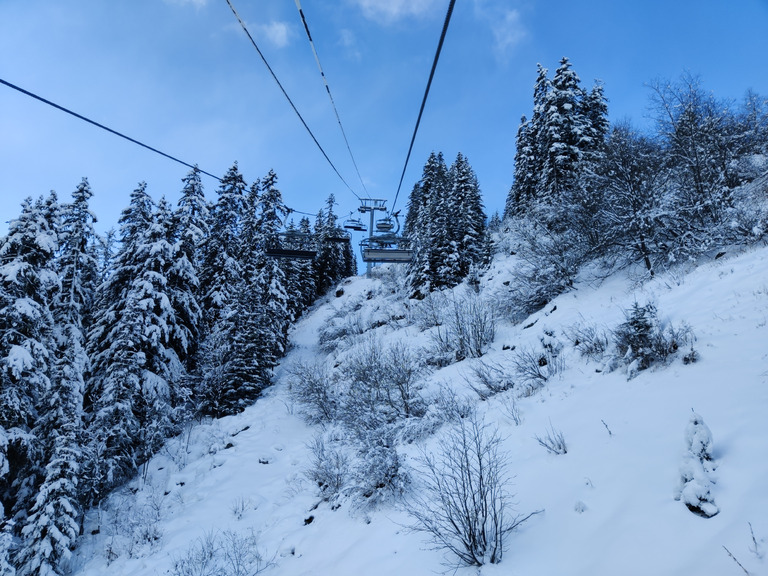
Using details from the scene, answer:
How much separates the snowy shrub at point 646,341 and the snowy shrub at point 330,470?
273 inches

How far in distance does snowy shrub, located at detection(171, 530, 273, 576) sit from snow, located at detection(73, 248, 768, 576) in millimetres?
276

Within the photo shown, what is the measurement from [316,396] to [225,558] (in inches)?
337

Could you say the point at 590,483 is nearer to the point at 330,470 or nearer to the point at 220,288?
the point at 330,470

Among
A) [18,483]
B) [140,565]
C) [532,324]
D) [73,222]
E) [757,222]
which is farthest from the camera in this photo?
[73,222]

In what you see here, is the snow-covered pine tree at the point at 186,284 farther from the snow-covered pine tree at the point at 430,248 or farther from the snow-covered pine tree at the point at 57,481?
the snow-covered pine tree at the point at 430,248

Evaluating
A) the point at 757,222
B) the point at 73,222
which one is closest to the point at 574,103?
the point at 757,222

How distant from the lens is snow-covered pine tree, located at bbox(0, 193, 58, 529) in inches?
421

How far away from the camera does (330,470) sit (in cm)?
993

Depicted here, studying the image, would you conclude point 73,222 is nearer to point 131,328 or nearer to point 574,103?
point 131,328

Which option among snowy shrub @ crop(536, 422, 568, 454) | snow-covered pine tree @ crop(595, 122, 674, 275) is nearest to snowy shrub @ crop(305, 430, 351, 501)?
snowy shrub @ crop(536, 422, 568, 454)

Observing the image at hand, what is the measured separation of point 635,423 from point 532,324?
8.28 metres

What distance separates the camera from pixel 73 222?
1667cm

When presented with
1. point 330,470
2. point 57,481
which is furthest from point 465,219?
point 57,481

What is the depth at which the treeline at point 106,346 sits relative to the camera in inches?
420
